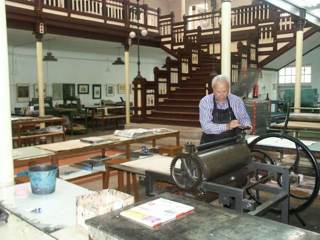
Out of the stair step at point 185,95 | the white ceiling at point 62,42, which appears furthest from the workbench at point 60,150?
the white ceiling at point 62,42

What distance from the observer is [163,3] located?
16328 mm

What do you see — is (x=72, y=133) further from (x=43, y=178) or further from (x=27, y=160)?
(x=43, y=178)

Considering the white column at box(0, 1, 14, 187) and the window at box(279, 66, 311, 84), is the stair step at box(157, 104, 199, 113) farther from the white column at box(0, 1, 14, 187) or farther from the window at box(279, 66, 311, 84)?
the window at box(279, 66, 311, 84)

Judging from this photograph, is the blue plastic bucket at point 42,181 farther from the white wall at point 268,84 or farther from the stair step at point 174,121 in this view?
the white wall at point 268,84

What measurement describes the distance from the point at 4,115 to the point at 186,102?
22.2 feet

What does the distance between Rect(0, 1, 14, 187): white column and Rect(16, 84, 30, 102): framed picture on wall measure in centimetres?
996

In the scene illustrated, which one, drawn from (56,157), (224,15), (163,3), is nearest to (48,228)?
(56,157)

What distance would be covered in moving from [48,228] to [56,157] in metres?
2.05

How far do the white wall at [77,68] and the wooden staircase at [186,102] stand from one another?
11.3 feet

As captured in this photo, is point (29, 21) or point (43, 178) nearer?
point (43, 178)

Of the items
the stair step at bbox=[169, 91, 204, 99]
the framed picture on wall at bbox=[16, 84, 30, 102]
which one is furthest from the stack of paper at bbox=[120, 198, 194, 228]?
the framed picture on wall at bbox=[16, 84, 30, 102]

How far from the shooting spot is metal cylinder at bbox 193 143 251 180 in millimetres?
1638

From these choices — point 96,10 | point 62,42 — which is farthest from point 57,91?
point 96,10

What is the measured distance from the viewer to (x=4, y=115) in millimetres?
2240
